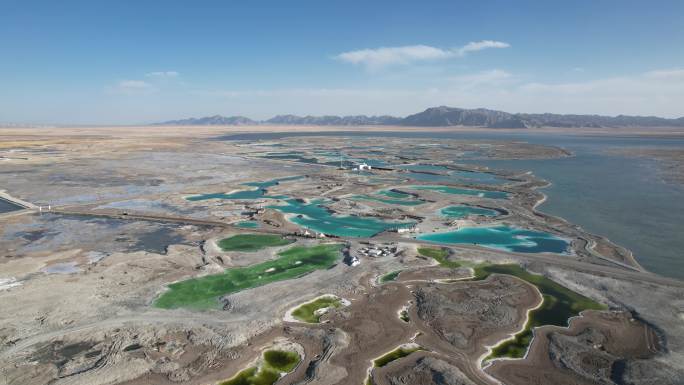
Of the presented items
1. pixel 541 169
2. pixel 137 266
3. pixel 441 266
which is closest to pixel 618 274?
pixel 441 266

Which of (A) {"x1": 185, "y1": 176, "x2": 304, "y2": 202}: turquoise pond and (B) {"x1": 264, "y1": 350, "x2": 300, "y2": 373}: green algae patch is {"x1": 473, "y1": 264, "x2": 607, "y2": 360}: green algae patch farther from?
(A) {"x1": 185, "y1": 176, "x2": 304, "y2": 202}: turquoise pond

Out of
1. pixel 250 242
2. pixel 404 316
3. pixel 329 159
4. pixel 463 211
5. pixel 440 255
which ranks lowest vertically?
pixel 404 316

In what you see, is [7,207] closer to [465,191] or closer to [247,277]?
[247,277]

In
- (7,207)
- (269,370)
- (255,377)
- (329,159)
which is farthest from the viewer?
(329,159)

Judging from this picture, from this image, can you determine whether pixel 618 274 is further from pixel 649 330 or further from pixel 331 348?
pixel 331 348

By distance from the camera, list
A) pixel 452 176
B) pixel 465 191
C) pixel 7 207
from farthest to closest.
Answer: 1. pixel 452 176
2. pixel 465 191
3. pixel 7 207

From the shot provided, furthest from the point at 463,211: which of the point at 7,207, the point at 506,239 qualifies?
the point at 7,207

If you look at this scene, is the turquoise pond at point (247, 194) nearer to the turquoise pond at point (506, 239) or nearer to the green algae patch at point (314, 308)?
the turquoise pond at point (506, 239)
